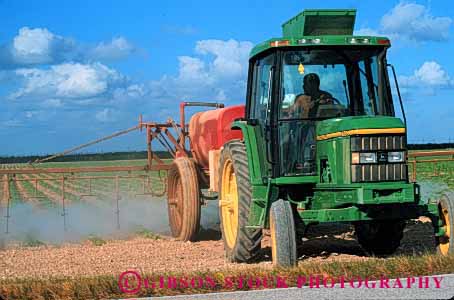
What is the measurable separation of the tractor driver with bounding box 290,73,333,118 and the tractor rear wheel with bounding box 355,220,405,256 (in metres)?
1.79

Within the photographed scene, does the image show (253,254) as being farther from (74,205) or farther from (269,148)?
(74,205)

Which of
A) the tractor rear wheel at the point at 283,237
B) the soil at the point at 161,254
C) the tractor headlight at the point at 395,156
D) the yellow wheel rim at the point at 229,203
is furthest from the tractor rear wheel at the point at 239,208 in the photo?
the tractor headlight at the point at 395,156

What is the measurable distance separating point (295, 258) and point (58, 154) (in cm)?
940

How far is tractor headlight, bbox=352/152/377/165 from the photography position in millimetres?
8148

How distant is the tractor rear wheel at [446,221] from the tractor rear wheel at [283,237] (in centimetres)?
183

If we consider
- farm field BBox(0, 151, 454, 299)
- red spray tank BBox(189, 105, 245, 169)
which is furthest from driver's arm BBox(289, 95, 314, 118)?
red spray tank BBox(189, 105, 245, 169)

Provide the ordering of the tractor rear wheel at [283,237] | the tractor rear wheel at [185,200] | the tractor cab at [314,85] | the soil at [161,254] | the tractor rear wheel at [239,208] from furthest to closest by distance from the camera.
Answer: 1. the tractor rear wheel at [185,200]
2. the soil at [161,254]
3. the tractor rear wheel at [239,208]
4. the tractor cab at [314,85]
5. the tractor rear wheel at [283,237]

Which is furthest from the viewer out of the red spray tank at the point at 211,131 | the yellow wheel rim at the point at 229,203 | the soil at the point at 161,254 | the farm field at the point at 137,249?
the red spray tank at the point at 211,131

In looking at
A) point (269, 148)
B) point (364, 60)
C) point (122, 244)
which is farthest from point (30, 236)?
point (364, 60)

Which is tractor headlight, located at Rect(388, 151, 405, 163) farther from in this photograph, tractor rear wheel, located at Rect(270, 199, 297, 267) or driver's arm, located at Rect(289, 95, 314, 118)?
tractor rear wheel, located at Rect(270, 199, 297, 267)

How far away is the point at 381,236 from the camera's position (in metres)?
9.92

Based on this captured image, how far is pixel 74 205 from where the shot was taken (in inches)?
695

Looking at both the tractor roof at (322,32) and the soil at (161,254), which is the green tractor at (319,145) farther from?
the soil at (161,254)

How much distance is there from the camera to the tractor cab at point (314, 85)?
345 inches
